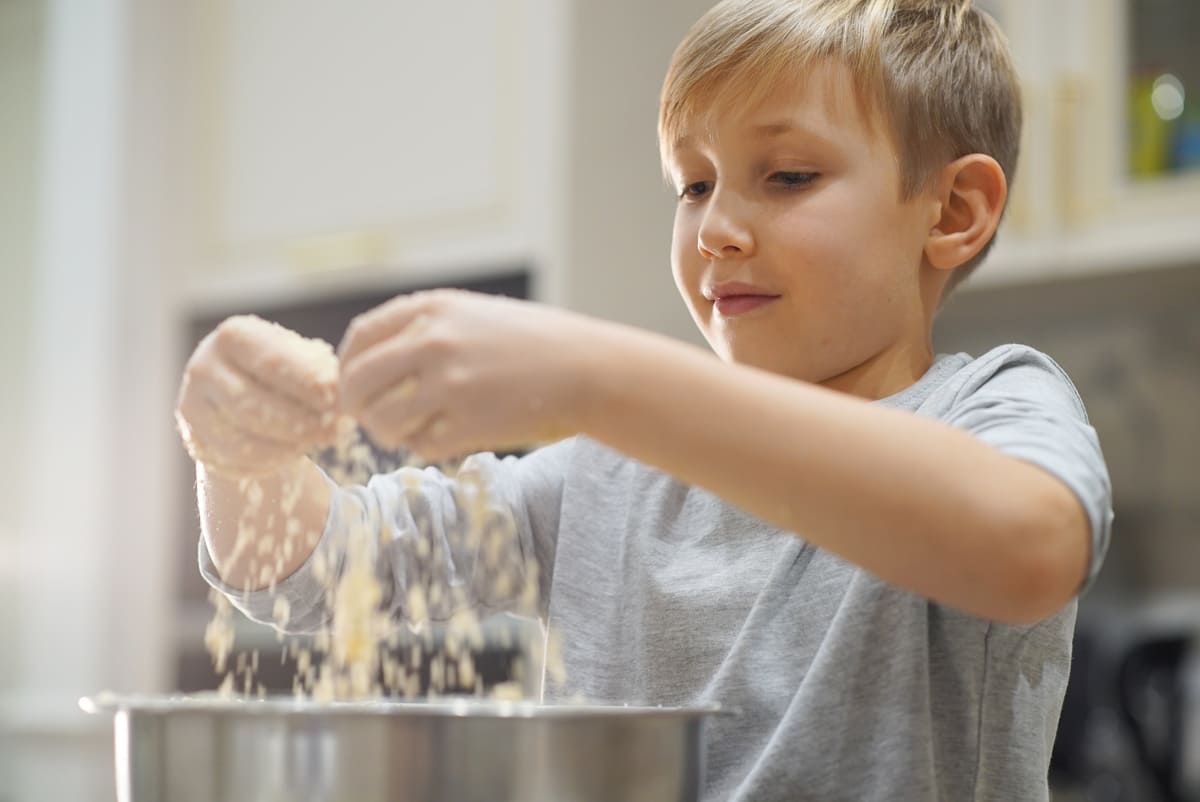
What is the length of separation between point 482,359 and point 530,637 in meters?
Answer: 1.24

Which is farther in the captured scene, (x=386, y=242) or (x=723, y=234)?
(x=386, y=242)

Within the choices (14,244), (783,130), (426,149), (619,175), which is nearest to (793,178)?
(783,130)

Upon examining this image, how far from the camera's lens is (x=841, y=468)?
0.55 meters

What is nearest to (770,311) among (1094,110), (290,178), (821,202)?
(821,202)

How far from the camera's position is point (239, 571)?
0.78 m

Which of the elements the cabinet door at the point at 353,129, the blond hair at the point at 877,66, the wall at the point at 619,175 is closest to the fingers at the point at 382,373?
the blond hair at the point at 877,66

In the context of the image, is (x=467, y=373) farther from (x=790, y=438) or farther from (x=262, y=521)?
(x=262, y=521)

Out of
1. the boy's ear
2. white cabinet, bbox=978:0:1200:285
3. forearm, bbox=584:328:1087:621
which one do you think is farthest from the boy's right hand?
white cabinet, bbox=978:0:1200:285

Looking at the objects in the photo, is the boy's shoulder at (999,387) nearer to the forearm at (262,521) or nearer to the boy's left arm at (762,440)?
the boy's left arm at (762,440)

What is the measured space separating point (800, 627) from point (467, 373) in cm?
29

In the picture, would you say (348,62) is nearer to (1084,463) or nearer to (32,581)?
(32,581)

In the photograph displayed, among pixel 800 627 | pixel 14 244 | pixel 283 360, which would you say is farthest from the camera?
pixel 14 244

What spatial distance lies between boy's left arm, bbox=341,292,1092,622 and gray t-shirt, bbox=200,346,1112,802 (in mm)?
41

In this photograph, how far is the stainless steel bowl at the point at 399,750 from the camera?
0.50 meters
